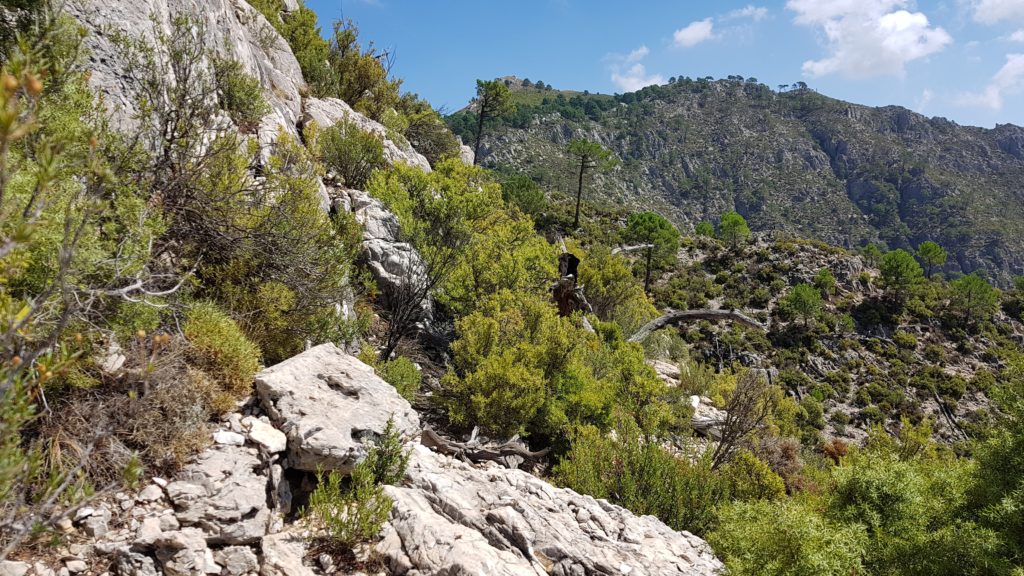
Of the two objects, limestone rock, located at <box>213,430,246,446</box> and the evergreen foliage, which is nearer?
limestone rock, located at <box>213,430,246,446</box>

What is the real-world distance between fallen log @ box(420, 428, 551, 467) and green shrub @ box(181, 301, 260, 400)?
282cm

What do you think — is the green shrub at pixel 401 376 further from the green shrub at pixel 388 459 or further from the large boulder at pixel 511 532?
the green shrub at pixel 388 459

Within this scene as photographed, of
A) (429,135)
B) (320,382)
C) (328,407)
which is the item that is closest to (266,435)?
(328,407)

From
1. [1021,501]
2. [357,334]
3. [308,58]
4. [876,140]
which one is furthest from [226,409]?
[876,140]

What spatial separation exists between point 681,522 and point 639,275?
3872cm

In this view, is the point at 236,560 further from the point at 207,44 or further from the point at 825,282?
the point at 825,282

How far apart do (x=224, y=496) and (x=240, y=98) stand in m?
8.65

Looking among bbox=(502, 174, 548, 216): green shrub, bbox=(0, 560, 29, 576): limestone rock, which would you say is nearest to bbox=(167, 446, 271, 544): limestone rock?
bbox=(0, 560, 29, 576): limestone rock

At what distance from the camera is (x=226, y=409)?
467 cm

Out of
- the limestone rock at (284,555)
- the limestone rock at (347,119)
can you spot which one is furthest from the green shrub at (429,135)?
the limestone rock at (284,555)

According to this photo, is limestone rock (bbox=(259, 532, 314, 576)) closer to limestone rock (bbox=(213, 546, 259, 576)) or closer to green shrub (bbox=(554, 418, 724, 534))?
limestone rock (bbox=(213, 546, 259, 576))

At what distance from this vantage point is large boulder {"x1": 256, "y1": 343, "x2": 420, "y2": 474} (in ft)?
15.0

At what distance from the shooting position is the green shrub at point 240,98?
9367 millimetres

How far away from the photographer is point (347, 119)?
14.3 metres
